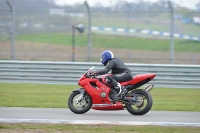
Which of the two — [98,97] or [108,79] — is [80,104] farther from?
[108,79]

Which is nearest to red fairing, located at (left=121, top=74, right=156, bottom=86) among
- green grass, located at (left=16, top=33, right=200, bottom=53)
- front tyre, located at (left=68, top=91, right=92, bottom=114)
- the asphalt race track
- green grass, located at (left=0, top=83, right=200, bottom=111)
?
the asphalt race track

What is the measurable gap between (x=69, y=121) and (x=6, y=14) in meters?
13.8

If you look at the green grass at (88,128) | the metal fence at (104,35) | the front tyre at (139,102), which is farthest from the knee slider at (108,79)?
the metal fence at (104,35)

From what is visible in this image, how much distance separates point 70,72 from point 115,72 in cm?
721

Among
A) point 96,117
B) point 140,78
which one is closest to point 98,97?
point 96,117

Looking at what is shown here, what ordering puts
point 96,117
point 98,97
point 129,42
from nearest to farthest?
point 96,117, point 98,97, point 129,42

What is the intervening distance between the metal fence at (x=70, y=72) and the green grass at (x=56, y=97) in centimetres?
32

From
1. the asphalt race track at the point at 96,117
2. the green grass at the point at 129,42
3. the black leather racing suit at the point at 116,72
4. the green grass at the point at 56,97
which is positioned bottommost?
the green grass at the point at 56,97

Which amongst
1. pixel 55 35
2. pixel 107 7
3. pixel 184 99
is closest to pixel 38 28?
pixel 55 35

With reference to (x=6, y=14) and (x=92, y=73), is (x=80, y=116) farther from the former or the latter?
(x=6, y=14)

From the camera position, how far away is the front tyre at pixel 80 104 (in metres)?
11.6

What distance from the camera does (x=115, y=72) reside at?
461 inches

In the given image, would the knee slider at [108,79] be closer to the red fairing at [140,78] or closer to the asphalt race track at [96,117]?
the red fairing at [140,78]

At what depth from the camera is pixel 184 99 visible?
15117 mm
